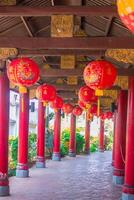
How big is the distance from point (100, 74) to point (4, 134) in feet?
13.0

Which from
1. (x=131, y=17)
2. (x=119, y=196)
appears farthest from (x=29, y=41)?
(x=119, y=196)

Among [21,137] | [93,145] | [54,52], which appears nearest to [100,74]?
[54,52]

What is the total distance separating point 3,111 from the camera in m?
10.4

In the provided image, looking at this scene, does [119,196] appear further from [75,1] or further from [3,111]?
[75,1]

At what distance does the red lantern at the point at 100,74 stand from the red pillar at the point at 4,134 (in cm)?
354

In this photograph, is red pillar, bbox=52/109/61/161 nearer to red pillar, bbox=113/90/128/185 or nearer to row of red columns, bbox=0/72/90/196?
row of red columns, bbox=0/72/90/196

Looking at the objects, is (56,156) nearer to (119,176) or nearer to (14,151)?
(14,151)

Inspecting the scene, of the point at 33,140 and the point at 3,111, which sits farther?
the point at 33,140

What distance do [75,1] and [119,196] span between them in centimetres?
584

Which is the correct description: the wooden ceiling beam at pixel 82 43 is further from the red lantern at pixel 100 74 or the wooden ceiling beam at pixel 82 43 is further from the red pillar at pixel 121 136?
the red pillar at pixel 121 136

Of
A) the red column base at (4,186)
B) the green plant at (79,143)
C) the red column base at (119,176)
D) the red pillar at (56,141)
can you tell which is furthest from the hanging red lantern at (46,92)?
the green plant at (79,143)

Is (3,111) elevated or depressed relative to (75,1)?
depressed

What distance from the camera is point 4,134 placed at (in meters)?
10.4

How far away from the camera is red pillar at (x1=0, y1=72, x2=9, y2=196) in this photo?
403 inches
